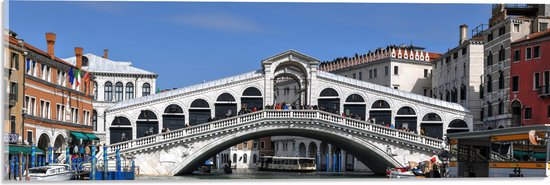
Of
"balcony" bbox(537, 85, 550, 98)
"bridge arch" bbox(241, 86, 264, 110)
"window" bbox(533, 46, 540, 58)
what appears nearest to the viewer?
"balcony" bbox(537, 85, 550, 98)

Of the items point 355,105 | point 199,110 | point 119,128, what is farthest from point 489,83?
point 119,128

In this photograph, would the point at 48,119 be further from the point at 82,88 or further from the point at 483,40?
the point at 483,40

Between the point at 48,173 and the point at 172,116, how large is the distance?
11.5 meters

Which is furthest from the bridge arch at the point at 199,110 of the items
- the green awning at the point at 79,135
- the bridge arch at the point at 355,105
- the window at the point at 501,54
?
the window at the point at 501,54

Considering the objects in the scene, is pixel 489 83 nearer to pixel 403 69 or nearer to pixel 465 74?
pixel 465 74

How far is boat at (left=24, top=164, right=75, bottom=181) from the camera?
24.9m

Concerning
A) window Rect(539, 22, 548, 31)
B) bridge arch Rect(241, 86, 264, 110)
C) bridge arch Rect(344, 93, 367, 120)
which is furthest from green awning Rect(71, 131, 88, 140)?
window Rect(539, 22, 548, 31)

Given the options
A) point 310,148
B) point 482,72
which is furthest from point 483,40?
point 310,148

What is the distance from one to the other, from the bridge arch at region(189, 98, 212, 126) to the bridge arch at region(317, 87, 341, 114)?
12.8 feet

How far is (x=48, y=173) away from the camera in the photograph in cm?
2522

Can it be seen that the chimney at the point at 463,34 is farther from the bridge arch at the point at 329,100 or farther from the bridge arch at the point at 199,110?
the bridge arch at the point at 199,110

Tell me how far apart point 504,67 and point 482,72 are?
14.6 ft

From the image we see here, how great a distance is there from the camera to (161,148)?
33000mm

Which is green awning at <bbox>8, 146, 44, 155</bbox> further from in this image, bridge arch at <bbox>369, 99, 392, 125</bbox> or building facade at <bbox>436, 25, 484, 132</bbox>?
building facade at <bbox>436, 25, 484, 132</bbox>
